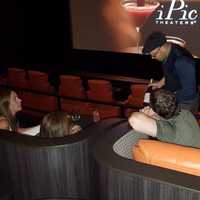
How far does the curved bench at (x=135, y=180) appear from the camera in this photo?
7.63 feet

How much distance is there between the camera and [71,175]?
10.4 ft

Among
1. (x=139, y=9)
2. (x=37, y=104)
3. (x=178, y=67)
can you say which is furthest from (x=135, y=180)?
(x=139, y=9)

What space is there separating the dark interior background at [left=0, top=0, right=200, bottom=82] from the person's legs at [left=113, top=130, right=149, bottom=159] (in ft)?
18.2

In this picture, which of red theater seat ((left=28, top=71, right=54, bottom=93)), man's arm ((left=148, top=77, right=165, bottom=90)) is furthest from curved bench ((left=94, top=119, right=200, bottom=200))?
red theater seat ((left=28, top=71, right=54, bottom=93))

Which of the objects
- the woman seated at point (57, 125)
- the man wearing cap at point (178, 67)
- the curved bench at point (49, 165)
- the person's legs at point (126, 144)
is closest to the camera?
the person's legs at point (126, 144)

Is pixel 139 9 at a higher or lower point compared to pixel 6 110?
higher

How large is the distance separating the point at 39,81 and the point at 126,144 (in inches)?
160

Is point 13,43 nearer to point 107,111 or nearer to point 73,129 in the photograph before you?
point 107,111

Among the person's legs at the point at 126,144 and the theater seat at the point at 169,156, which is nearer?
the theater seat at the point at 169,156

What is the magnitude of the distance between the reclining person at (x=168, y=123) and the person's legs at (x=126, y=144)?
0.61ft

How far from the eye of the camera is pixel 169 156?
2.47m

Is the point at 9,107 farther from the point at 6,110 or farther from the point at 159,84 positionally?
the point at 159,84

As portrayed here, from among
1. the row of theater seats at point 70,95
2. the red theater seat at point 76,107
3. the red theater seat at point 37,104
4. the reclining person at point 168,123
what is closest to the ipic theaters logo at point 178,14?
the row of theater seats at point 70,95

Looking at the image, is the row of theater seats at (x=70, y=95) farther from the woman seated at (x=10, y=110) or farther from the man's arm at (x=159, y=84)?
the woman seated at (x=10, y=110)
